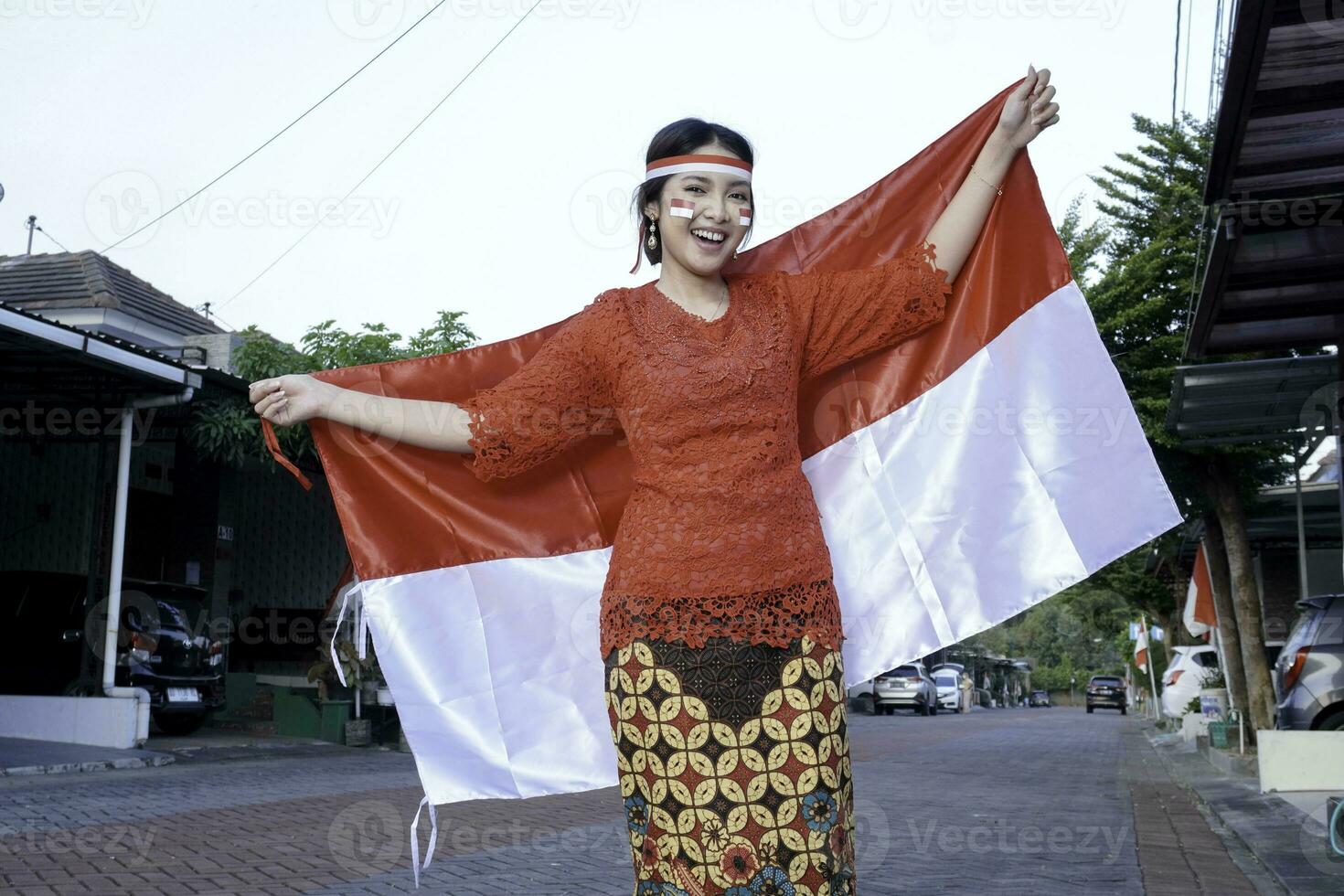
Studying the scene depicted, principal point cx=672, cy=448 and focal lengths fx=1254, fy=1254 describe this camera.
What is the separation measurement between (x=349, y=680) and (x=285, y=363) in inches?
164

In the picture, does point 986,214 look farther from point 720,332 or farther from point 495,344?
point 495,344

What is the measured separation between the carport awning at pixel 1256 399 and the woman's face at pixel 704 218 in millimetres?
6614

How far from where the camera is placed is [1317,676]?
34.3 feet

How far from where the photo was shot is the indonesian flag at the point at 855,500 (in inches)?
130

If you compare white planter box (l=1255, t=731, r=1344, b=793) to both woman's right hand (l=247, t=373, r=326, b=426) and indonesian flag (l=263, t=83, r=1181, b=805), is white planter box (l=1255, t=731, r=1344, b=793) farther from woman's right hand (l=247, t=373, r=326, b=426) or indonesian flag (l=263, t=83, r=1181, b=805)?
woman's right hand (l=247, t=373, r=326, b=426)

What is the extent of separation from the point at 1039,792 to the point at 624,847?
5.26m

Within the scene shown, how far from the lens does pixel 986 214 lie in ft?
11.0

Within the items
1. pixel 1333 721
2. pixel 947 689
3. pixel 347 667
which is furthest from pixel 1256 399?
pixel 947 689

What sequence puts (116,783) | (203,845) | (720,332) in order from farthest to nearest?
(116,783), (203,845), (720,332)

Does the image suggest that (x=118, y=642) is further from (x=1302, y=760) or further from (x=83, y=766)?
(x=1302, y=760)

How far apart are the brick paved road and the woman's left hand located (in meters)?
3.42

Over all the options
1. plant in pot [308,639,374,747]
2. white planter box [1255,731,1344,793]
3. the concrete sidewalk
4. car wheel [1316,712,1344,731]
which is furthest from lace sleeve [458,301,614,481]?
plant in pot [308,639,374,747]

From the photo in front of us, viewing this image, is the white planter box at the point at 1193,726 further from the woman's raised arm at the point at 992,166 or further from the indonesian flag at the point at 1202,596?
the woman's raised arm at the point at 992,166

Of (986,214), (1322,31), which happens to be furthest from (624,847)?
(1322,31)
